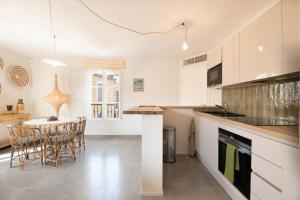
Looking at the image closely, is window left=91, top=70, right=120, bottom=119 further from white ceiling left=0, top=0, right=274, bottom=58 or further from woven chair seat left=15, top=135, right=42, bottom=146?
woven chair seat left=15, top=135, right=42, bottom=146

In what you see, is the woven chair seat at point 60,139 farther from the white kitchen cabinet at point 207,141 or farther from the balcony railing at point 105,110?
the white kitchen cabinet at point 207,141

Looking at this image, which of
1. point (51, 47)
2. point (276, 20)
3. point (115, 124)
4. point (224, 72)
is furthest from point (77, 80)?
point (276, 20)

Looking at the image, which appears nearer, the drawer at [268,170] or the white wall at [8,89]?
the drawer at [268,170]

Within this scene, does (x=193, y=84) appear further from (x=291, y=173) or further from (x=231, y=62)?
(x=291, y=173)

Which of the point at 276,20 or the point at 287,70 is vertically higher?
the point at 276,20

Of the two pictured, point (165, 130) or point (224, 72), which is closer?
point (224, 72)

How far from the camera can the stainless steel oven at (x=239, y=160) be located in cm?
162

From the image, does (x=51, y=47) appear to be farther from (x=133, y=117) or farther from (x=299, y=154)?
(x=299, y=154)

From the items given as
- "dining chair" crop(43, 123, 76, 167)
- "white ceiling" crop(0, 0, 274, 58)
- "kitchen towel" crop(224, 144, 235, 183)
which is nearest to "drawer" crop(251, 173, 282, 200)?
"kitchen towel" crop(224, 144, 235, 183)

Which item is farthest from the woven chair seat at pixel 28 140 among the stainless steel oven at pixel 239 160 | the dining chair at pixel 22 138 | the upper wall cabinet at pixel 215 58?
the upper wall cabinet at pixel 215 58

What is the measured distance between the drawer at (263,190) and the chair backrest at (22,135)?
3.36 meters

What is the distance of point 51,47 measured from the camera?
3.98 meters

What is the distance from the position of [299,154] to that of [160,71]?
14.1 feet

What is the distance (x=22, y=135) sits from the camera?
9.73 ft
